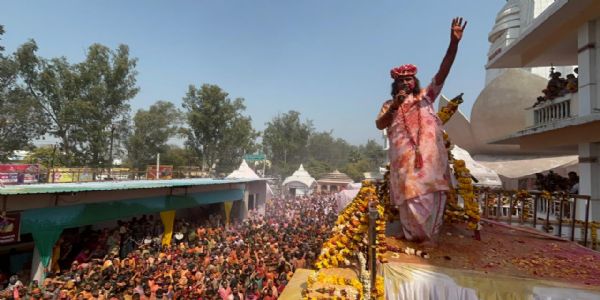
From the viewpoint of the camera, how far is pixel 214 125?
1337 inches

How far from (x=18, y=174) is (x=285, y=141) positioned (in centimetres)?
4225

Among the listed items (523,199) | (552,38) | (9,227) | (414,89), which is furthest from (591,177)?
(9,227)

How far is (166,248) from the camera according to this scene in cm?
1227

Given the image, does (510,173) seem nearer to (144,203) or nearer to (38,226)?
(144,203)

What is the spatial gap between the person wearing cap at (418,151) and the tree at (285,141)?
2003 inches

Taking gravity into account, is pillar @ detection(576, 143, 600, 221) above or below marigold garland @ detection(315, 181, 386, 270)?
above

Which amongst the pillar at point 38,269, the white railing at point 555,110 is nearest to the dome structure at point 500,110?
the white railing at point 555,110

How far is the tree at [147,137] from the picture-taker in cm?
3497

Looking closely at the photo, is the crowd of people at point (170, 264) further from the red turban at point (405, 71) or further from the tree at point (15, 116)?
the tree at point (15, 116)

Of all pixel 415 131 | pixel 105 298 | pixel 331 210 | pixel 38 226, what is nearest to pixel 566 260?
pixel 415 131

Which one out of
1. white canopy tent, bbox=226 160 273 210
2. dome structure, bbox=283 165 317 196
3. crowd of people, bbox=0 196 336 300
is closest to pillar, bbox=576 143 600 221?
crowd of people, bbox=0 196 336 300

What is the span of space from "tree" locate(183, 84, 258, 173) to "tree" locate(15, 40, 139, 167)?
6.48m

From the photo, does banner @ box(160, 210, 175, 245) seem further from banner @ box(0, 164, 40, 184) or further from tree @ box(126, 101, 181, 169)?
tree @ box(126, 101, 181, 169)

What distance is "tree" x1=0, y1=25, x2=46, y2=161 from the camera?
24391mm
